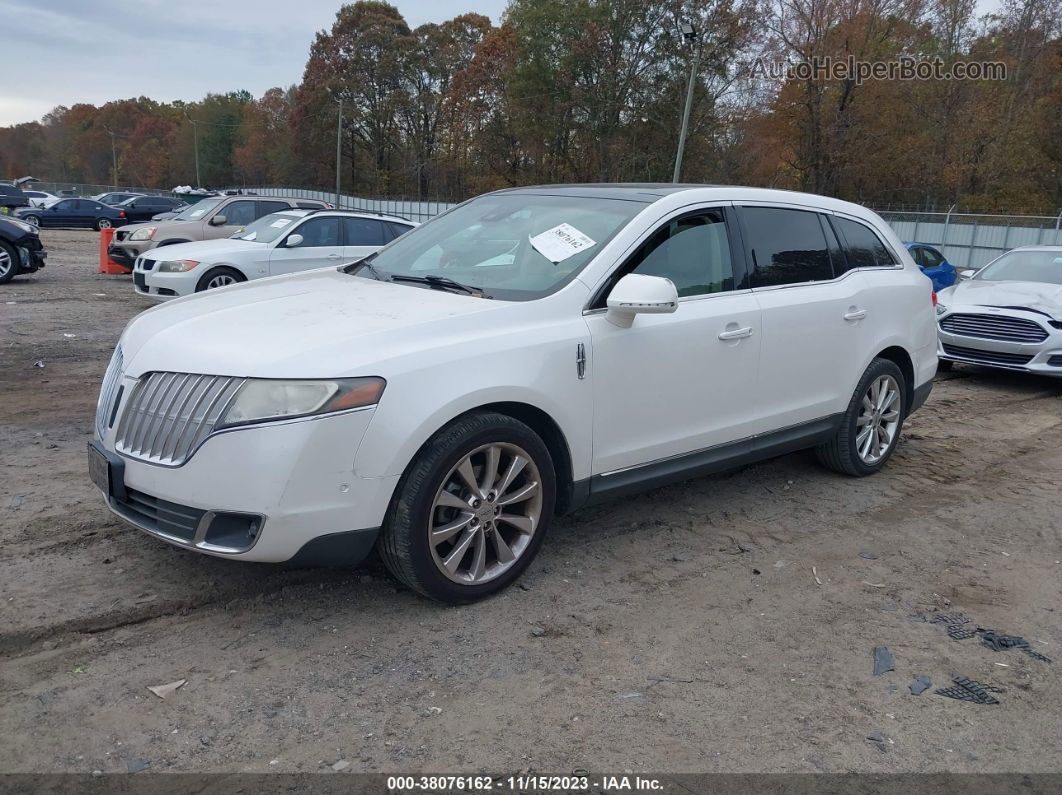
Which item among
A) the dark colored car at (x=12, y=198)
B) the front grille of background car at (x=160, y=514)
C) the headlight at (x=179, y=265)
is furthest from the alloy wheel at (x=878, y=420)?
the dark colored car at (x=12, y=198)

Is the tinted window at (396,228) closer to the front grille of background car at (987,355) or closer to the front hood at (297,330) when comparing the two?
the front grille of background car at (987,355)

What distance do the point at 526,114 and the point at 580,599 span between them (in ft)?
160

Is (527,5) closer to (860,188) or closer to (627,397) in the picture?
(860,188)

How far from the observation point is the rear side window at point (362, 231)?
12508 millimetres

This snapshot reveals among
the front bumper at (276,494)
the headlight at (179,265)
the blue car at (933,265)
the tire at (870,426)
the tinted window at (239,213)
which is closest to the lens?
the front bumper at (276,494)

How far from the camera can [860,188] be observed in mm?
42062

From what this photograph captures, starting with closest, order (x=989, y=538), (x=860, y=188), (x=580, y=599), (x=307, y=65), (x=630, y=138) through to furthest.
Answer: (x=580, y=599)
(x=989, y=538)
(x=860, y=188)
(x=630, y=138)
(x=307, y=65)

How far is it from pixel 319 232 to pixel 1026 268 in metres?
9.03

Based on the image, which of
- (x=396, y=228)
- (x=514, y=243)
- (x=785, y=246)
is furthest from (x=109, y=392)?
(x=396, y=228)

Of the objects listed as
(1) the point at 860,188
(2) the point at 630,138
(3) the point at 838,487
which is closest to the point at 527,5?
(2) the point at 630,138

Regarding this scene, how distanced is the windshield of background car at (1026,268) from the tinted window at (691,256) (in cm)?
699

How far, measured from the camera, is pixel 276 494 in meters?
3.21

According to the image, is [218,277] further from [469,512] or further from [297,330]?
[469,512]

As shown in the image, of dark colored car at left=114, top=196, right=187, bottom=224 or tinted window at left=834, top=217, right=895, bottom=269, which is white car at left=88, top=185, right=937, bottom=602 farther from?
dark colored car at left=114, top=196, right=187, bottom=224
